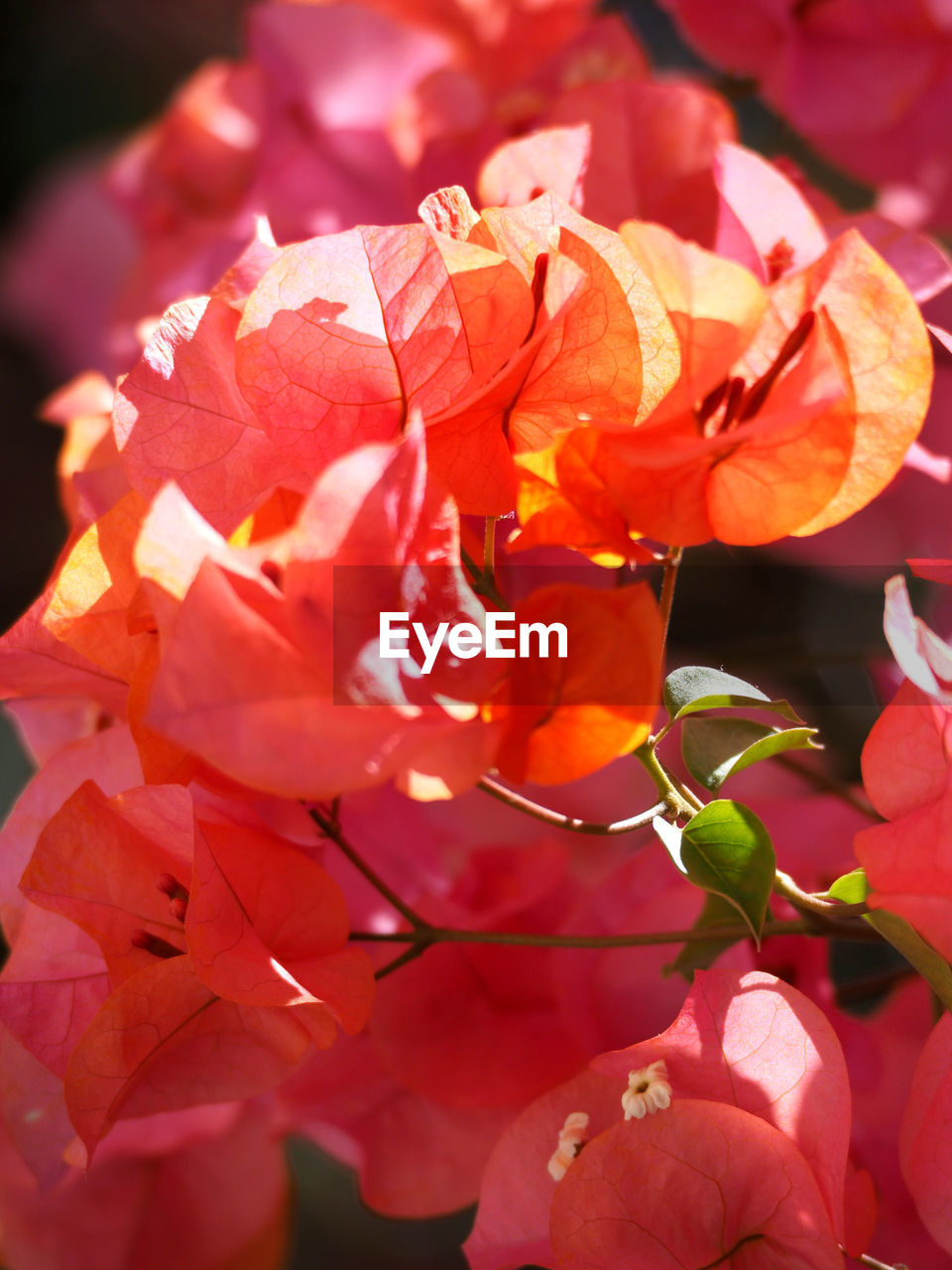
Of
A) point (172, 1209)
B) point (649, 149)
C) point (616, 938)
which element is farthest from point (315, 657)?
point (172, 1209)

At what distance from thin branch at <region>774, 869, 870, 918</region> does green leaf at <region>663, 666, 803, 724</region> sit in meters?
0.05

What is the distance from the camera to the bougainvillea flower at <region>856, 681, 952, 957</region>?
0.27 meters

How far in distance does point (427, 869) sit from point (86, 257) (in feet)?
3.17

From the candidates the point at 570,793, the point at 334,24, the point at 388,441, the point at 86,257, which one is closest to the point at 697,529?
the point at 388,441

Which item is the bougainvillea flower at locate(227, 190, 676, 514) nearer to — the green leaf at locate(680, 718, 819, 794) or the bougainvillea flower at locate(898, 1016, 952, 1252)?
the green leaf at locate(680, 718, 819, 794)

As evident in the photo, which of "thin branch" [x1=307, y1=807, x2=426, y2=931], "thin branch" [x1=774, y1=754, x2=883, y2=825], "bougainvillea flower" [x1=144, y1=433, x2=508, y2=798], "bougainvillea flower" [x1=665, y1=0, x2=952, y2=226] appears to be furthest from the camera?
"bougainvillea flower" [x1=665, y1=0, x2=952, y2=226]

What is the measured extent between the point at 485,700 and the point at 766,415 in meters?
0.10

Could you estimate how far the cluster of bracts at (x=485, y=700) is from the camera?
0.27 metres

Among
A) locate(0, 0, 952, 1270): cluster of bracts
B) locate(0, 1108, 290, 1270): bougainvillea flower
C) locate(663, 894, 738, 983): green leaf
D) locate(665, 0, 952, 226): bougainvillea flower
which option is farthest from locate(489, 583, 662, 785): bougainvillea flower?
locate(665, 0, 952, 226): bougainvillea flower

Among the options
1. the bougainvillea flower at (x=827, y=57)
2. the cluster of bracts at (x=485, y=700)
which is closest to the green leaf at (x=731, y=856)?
the cluster of bracts at (x=485, y=700)

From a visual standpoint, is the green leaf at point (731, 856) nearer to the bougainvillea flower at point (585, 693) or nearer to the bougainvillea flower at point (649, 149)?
the bougainvillea flower at point (585, 693)

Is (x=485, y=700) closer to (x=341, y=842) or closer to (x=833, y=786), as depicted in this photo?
(x=341, y=842)

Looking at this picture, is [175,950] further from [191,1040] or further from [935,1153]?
[935,1153]

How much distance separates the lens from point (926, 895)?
27 cm
